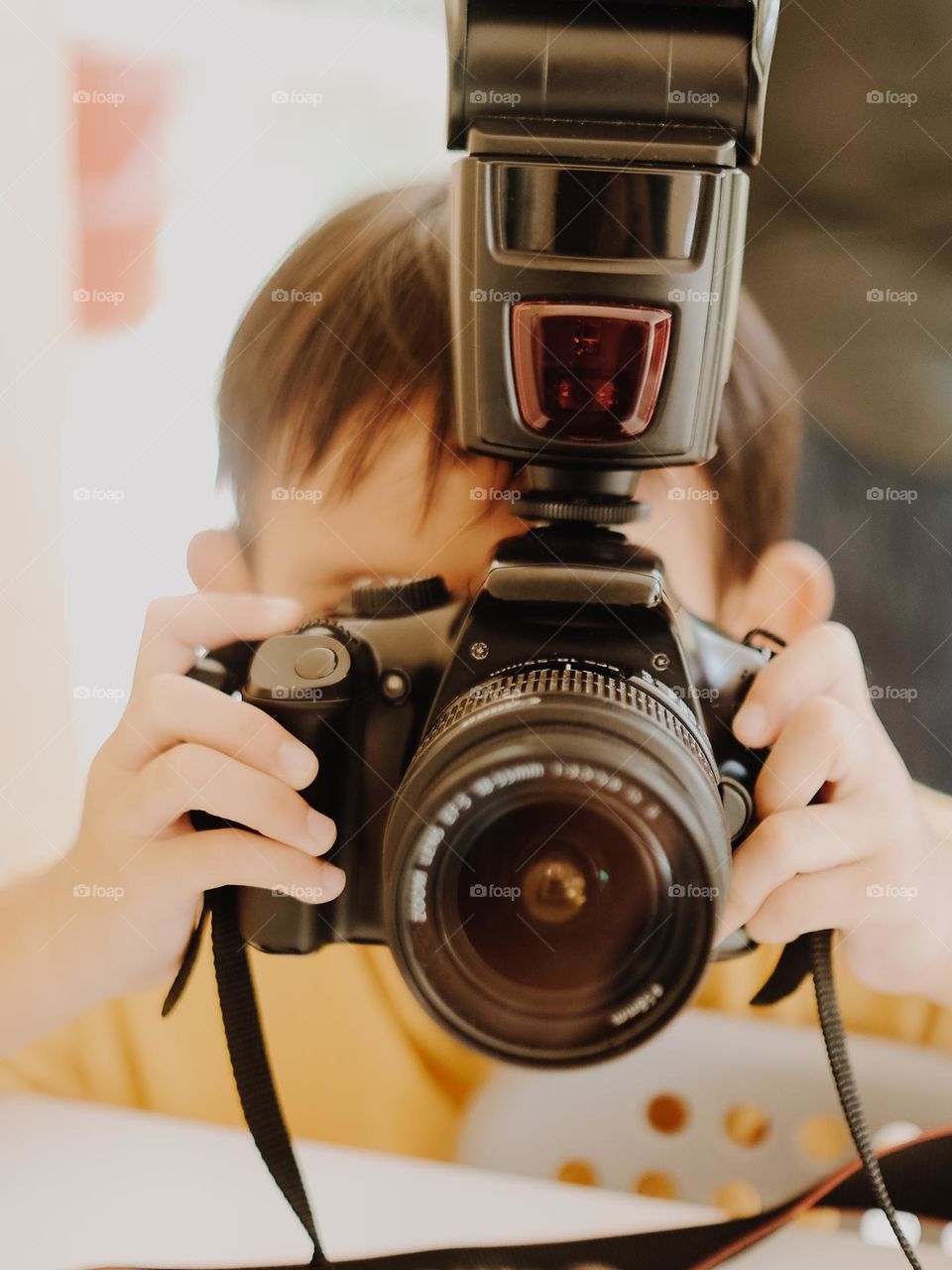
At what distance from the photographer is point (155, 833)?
47cm

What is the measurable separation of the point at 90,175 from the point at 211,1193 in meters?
0.61

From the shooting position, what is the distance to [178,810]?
454mm

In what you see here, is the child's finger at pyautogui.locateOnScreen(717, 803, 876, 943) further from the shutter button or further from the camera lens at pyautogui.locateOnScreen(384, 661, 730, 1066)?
the shutter button

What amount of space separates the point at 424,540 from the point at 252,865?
25 cm

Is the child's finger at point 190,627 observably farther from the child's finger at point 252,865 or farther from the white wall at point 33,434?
the white wall at point 33,434

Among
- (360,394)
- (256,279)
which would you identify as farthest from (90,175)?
(360,394)

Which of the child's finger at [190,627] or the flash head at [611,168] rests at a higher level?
the flash head at [611,168]

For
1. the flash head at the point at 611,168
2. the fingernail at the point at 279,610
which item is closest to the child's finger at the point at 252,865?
the fingernail at the point at 279,610

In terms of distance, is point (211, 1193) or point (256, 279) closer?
point (211, 1193)

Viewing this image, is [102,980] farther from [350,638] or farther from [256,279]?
[256,279]

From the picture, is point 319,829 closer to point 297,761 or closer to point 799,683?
point 297,761

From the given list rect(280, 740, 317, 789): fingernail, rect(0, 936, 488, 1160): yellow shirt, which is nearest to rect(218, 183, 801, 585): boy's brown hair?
rect(280, 740, 317, 789): fingernail

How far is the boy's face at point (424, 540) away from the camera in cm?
60

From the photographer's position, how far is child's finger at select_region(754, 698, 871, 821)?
0.43m
